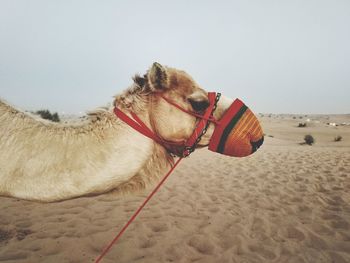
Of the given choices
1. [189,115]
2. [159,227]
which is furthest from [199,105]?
[159,227]

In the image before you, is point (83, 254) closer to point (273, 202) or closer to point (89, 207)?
point (89, 207)

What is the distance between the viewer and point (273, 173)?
28.7 ft

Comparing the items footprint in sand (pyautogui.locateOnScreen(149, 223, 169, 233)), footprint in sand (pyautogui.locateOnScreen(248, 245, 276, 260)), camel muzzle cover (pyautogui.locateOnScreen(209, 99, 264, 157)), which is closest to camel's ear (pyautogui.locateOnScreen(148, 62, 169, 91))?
camel muzzle cover (pyautogui.locateOnScreen(209, 99, 264, 157))

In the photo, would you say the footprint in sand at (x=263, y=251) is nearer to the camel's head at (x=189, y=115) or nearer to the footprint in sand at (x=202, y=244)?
the footprint in sand at (x=202, y=244)

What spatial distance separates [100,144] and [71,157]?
0.20 metres

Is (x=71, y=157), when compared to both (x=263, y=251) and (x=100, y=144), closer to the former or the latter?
(x=100, y=144)

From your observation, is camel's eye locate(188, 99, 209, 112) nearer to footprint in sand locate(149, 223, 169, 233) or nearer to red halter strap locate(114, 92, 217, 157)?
red halter strap locate(114, 92, 217, 157)

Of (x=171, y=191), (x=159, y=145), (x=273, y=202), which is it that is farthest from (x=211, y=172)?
(x=159, y=145)

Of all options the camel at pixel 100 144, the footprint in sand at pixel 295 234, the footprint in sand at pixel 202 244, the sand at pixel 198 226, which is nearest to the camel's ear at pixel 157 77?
the camel at pixel 100 144

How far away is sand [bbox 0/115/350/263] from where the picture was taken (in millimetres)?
3668

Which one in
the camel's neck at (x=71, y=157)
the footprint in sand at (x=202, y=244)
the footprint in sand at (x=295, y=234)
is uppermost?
the camel's neck at (x=71, y=157)

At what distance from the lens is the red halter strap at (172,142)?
1877mm

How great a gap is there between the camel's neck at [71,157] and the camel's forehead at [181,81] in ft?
1.06

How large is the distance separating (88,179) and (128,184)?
294mm
